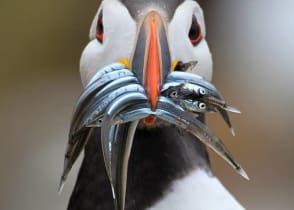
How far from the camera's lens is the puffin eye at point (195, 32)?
3.32ft

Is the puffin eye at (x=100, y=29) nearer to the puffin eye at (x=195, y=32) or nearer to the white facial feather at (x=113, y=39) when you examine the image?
the white facial feather at (x=113, y=39)

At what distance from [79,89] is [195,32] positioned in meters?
1.28

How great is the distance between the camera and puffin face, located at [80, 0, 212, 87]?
856 mm

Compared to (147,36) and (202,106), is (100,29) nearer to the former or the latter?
(147,36)

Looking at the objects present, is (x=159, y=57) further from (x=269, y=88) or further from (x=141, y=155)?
(x=269, y=88)

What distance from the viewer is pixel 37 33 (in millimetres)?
2352

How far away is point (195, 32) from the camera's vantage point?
1019 mm

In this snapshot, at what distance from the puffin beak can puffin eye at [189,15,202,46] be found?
0.12 metres

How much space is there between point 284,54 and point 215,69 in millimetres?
247

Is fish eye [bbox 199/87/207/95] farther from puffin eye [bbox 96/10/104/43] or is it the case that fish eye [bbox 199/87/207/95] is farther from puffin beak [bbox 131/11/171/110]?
puffin eye [bbox 96/10/104/43]

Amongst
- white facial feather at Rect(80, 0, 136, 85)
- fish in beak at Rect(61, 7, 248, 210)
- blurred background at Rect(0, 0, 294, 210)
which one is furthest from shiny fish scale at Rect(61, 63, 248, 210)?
blurred background at Rect(0, 0, 294, 210)

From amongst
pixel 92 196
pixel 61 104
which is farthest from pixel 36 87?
pixel 92 196

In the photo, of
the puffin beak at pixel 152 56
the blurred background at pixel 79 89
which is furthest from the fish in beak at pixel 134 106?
the blurred background at pixel 79 89

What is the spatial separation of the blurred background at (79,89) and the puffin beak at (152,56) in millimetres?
1383
